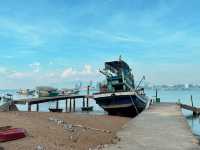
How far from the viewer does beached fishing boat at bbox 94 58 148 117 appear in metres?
30.2

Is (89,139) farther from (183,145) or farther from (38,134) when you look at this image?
(183,145)

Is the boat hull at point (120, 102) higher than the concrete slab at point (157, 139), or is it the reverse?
the boat hull at point (120, 102)

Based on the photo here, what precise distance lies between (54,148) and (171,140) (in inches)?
184

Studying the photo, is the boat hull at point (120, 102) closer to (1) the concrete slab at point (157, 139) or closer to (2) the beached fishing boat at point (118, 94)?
(2) the beached fishing boat at point (118, 94)

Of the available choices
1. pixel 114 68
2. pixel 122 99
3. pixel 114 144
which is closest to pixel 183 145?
pixel 114 144

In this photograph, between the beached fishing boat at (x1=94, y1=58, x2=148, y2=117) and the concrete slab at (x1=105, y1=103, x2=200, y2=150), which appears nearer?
the concrete slab at (x1=105, y1=103, x2=200, y2=150)

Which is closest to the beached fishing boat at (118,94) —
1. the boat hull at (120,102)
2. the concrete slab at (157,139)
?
the boat hull at (120,102)

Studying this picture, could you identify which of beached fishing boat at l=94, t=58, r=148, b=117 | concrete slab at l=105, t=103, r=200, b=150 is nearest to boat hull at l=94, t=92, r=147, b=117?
beached fishing boat at l=94, t=58, r=148, b=117

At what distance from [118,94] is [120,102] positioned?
35.1 inches

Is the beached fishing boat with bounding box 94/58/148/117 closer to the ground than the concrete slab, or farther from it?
farther from it

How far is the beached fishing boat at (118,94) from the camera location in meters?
30.2

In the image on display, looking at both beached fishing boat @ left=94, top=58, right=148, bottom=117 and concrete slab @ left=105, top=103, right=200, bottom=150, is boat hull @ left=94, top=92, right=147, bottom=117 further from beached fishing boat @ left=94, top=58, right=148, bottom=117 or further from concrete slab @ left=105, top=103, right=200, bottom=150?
concrete slab @ left=105, top=103, right=200, bottom=150

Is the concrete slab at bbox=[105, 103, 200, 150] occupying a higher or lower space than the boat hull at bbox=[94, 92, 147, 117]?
lower

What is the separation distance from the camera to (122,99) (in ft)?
99.8
